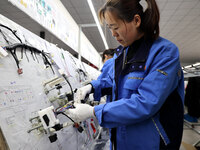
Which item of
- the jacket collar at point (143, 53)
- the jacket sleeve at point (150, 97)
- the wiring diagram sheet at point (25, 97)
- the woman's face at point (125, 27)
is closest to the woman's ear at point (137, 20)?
the woman's face at point (125, 27)

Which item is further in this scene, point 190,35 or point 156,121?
point 190,35

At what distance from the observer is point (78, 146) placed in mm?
1058

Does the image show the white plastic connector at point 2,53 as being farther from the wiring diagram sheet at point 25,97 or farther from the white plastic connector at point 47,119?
the white plastic connector at point 47,119

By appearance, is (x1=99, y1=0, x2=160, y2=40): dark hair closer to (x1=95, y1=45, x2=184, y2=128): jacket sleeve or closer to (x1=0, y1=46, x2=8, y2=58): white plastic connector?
(x1=95, y1=45, x2=184, y2=128): jacket sleeve

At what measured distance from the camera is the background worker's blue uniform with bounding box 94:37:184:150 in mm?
572

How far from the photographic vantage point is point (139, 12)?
728 mm

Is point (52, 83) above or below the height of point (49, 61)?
below

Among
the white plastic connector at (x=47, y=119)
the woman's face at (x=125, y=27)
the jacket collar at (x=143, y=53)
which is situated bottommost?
the white plastic connector at (x=47, y=119)

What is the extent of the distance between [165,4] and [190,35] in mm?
3246

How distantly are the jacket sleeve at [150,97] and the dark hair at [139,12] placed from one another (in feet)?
0.51

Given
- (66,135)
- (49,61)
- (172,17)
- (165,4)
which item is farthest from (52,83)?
(172,17)

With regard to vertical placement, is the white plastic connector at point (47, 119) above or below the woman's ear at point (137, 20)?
below

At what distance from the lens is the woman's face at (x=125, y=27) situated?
2.35 ft

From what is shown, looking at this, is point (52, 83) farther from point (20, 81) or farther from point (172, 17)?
Answer: point (172, 17)
